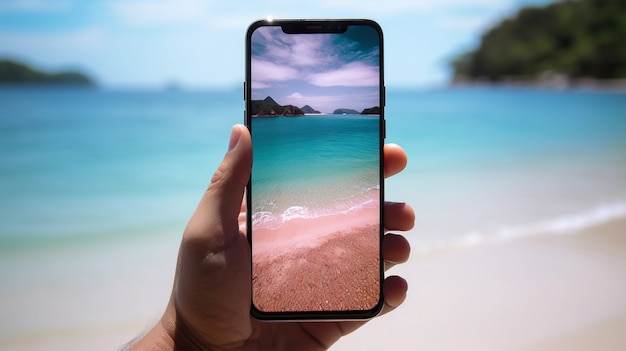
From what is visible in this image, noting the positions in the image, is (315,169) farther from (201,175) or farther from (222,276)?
(201,175)

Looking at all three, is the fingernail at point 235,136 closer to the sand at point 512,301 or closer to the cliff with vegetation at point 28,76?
the sand at point 512,301

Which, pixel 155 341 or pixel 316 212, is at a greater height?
pixel 316 212

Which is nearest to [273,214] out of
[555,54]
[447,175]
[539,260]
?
[539,260]

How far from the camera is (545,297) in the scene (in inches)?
134

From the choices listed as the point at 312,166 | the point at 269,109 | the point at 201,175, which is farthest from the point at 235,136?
the point at 201,175

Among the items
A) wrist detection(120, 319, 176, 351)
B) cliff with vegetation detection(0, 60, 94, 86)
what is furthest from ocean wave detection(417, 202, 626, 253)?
cliff with vegetation detection(0, 60, 94, 86)

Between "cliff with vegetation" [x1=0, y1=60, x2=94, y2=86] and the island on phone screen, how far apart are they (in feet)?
117

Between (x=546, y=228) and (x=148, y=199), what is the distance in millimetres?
3995

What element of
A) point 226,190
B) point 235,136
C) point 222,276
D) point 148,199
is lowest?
point 148,199

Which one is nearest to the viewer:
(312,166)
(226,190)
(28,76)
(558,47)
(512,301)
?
(226,190)

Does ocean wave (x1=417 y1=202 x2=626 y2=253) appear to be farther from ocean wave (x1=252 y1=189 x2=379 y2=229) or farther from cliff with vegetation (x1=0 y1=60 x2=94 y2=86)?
cliff with vegetation (x1=0 y1=60 x2=94 y2=86)

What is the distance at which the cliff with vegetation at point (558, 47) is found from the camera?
4116cm

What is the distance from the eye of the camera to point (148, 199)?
5836 millimetres

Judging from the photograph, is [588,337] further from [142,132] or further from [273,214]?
[142,132]
